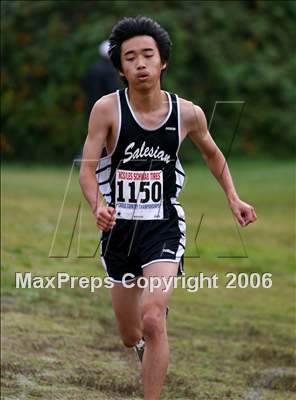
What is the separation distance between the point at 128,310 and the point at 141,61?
1313 mm

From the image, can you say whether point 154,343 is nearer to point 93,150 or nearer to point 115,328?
point 93,150

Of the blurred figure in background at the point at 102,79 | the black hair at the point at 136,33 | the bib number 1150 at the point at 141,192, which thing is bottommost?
the bib number 1150 at the point at 141,192

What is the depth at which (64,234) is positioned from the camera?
521 inches

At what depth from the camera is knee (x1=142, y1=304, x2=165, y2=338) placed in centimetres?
576

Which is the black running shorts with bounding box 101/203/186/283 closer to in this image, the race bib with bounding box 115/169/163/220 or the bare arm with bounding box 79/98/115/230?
the race bib with bounding box 115/169/163/220

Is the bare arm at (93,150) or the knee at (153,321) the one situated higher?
the bare arm at (93,150)

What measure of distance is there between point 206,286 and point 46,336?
353 centimetres

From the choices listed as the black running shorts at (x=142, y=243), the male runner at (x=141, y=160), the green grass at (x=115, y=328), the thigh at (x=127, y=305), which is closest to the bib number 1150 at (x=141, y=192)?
the male runner at (x=141, y=160)

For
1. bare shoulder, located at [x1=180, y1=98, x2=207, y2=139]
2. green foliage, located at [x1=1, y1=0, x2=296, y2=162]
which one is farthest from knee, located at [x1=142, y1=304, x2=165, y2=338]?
green foliage, located at [x1=1, y1=0, x2=296, y2=162]

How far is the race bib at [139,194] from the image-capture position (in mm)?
6039

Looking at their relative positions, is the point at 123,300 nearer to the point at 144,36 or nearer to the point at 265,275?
the point at 144,36

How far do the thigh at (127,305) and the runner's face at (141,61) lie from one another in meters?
1.06

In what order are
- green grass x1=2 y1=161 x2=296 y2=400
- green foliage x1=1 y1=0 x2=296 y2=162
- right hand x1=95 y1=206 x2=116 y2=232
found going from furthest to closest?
green foliage x1=1 y1=0 x2=296 y2=162 → green grass x1=2 y1=161 x2=296 y2=400 → right hand x1=95 y1=206 x2=116 y2=232

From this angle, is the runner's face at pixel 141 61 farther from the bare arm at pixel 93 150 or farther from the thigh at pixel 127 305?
the thigh at pixel 127 305
